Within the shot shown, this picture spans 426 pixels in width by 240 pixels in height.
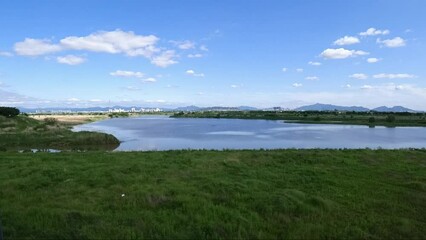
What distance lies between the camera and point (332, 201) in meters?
10.9

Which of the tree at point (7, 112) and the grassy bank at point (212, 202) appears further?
the tree at point (7, 112)

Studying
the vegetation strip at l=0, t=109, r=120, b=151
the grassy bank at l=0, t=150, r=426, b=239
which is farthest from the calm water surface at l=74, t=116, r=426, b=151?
the grassy bank at l=0, t=150, r=426, b=239

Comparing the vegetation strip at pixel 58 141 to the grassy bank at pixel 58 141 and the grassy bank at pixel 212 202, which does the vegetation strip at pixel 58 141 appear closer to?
the grassy bank at pixel 58 141

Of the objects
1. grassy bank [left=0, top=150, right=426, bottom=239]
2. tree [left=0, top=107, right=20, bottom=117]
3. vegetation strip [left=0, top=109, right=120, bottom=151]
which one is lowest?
vegetation strip [left=0, top=109, right=120, bottom=151]

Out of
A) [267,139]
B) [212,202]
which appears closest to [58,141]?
[267,139]

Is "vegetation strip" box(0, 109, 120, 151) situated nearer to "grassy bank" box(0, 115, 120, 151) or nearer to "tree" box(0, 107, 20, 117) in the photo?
"grassy bank" box(0, 115, 120, 151)

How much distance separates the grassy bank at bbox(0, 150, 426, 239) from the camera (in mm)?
8383

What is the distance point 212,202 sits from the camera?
1054cm

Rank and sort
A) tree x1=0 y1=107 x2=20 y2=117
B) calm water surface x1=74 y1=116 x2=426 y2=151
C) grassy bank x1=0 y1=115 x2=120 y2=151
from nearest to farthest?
calm water surface x1=74 y1=116 x2=426 y2=151 < grassy bank x1=0 y1=115 x2=120 y2=151 < tree x1=0 y1=107 x2=20 y2=117

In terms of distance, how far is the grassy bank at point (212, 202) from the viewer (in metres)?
8.38

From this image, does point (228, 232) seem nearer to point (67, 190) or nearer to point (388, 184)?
point (67, 190)

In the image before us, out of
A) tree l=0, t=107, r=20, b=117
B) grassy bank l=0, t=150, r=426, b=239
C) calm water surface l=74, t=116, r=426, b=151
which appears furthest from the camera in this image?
tree l=0, t=107, r=20, b=117

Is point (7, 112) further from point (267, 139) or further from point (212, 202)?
point (212, 202)

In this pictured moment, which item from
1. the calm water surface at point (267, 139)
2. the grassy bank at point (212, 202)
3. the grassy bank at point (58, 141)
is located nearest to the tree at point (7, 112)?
the calm water surface at point (267, 139)
